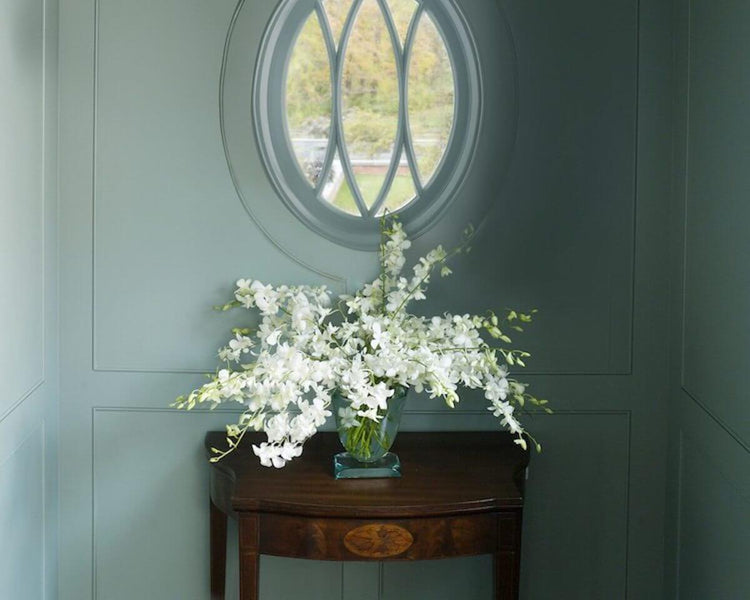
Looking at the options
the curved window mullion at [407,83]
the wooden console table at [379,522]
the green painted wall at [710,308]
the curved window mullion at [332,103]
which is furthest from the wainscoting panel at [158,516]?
the green painted wall at [710,308]

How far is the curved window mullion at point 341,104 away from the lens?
2.75 meters

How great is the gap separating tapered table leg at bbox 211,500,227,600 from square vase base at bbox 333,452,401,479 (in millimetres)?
459

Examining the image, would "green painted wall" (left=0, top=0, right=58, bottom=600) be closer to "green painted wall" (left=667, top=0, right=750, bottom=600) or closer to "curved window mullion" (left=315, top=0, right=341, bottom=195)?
"curved window mullion" (left=315, top=0, right=341, bottom=195)

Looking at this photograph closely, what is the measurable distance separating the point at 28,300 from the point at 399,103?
1103 millimetres

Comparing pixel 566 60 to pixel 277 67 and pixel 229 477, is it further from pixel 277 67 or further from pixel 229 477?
pixel 229 477

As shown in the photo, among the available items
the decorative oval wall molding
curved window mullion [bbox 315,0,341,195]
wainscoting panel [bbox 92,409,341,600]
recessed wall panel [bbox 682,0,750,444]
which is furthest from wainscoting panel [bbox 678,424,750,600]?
curved window mullion [bbox 315,0,341,195]

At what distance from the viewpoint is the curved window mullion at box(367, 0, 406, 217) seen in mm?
2756

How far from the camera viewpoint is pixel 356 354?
239 centimetres

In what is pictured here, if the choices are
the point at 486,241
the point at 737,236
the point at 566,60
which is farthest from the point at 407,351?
the point at 566,60

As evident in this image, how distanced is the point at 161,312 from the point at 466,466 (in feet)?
3.04

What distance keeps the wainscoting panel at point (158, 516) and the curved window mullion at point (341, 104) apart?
2.42 ft

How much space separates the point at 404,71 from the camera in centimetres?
276

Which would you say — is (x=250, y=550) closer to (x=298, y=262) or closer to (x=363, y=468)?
(x=363, y=468)

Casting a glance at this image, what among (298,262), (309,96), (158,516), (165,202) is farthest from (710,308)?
(158,516)
